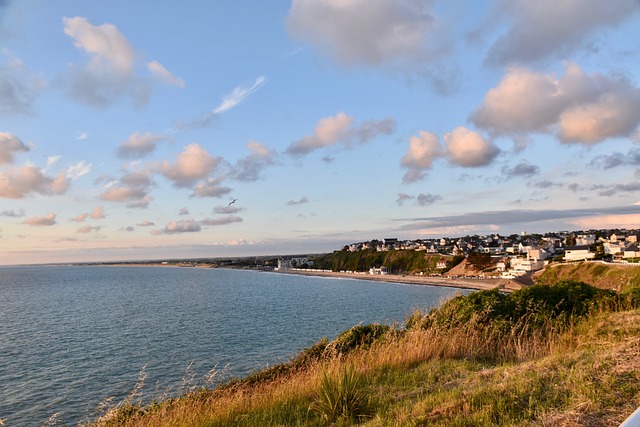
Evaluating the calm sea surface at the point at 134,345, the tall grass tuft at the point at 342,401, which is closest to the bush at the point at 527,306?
the calm sea surface at the point at 134,345

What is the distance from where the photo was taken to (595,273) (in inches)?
3027

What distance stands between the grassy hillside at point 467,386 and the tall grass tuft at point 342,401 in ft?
0.05

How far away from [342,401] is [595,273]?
8781cm

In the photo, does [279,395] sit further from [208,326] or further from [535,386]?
[208,326]

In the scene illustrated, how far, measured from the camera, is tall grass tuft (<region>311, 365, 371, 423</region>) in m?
6.19

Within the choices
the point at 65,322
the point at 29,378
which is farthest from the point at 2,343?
the point at 29,378

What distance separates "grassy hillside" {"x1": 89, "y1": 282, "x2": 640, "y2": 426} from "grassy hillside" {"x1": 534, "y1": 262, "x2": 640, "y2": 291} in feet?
191

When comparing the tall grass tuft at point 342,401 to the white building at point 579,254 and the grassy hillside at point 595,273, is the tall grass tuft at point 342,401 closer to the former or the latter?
the grassy hillside at point 595,273

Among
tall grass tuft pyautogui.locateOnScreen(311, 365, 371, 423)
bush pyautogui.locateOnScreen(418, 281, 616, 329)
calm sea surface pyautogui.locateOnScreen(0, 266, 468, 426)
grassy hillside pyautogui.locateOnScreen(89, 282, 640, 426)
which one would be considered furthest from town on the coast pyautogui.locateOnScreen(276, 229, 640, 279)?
tall grass tuft pyautogui.locateOnScreen(311, 365, 371, 423)

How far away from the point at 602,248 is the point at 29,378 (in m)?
144

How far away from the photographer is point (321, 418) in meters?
6.24

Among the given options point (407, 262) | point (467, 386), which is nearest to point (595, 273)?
point (467, 386)

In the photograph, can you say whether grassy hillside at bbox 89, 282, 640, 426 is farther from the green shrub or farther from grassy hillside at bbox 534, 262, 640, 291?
grassy hillside at bbox 534, 262, 640, 291

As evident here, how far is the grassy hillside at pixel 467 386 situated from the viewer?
16.8 feet
